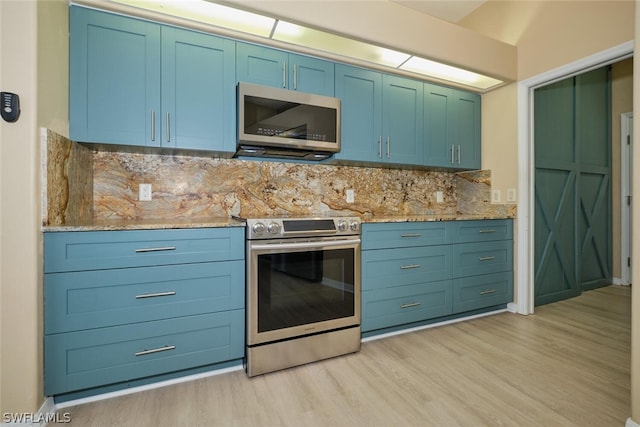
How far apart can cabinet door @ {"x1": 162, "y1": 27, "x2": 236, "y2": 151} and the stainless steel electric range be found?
2.42 feet

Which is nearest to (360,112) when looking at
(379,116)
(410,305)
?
(379,116)

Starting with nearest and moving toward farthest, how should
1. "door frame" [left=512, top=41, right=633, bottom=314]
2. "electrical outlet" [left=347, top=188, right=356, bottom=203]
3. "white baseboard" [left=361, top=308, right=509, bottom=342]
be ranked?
"white baseboard" [left=361, top=308, right=509, bottom=342] → "door frame" [left=512, top=41, right=633, bottom=314] → "electrical outlet" [left=347, top=188, right=356, bottom=203]

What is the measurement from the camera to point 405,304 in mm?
2457

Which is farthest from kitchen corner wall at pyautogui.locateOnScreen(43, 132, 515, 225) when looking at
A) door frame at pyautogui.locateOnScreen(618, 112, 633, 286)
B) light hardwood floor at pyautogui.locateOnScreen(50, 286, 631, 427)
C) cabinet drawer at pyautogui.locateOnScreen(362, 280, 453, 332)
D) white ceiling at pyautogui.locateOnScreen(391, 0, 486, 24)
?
door frame at pyautogui.locateOnScreen(618, 112, 633, 286)

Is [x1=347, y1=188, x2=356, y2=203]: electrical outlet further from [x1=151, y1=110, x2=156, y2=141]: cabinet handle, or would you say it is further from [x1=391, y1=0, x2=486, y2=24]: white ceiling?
[x1=391, y1=0, x2=486, y2=24]: white ceiling

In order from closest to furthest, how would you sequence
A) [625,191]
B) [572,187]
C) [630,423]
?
[630,423] → [572,187] → [625,191]

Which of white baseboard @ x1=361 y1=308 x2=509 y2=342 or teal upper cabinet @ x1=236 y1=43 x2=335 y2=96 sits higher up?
teal upper cabinet @ x1=236 y1=43 x2=335 y2=96

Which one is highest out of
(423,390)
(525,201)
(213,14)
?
(213,14)

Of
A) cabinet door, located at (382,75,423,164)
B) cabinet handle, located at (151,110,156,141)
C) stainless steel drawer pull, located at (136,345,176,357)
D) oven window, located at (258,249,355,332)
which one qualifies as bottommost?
stainless steel drawer pull, located at (136,345,176,357)

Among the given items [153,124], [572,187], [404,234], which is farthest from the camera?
[572,187]

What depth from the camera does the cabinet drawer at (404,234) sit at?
2.31 meters

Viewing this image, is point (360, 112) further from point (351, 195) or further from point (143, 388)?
point (143, 388)

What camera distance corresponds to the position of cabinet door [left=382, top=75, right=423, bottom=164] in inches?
107

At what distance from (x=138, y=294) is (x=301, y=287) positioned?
3.06 ft
